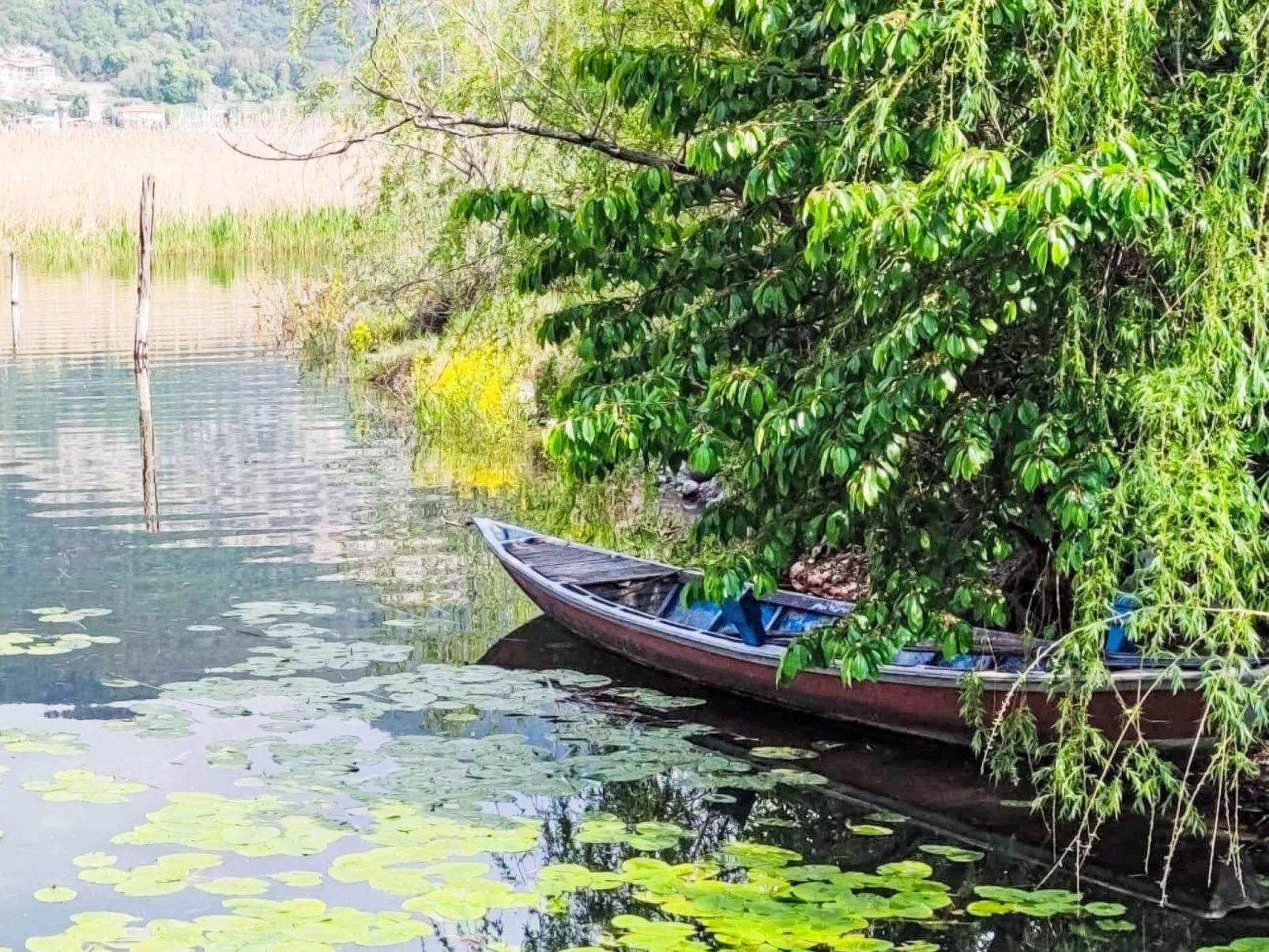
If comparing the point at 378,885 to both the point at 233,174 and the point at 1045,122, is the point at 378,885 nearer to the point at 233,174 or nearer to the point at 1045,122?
the point at 1045,122

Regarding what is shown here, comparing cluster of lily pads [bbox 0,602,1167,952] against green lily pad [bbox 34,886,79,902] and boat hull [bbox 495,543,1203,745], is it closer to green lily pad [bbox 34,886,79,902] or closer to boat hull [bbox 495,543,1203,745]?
green lily pad [bbox 34,886,79,902]

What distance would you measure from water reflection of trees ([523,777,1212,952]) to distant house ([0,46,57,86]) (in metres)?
77.5

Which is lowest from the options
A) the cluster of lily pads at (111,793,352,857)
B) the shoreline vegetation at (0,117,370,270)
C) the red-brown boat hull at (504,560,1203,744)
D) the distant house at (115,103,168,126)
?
the cluster of lily pads at (111,793,352,857)

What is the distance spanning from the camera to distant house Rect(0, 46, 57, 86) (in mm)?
78750

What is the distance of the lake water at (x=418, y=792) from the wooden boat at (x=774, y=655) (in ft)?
0.65

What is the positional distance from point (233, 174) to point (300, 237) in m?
2.21

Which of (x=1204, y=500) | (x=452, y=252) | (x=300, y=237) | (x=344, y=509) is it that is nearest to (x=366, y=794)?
(x=1204, y=500)

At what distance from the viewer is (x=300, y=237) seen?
33.9 meters

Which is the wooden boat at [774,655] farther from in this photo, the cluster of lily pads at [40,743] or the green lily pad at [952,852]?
the cluster of lily pads at [40,743]

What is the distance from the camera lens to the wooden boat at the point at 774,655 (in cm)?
716

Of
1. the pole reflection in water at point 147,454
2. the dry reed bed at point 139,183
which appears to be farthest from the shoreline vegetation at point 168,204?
the pole reflection in water at point 147,454

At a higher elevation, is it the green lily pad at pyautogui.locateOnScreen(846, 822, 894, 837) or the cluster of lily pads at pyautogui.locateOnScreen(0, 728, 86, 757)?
the cluster of lily pads at pyautogui.locateOnScreen(0, 728, 86, 757)

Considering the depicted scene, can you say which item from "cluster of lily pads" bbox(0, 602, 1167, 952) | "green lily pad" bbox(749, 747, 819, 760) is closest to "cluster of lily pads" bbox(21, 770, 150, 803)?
"cluster of lily pads" bbox(0, 602, 1167, 952)

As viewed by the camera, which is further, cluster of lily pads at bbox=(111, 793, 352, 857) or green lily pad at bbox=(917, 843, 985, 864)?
green lily pad at bbox=(917, 843, 985, 864)
